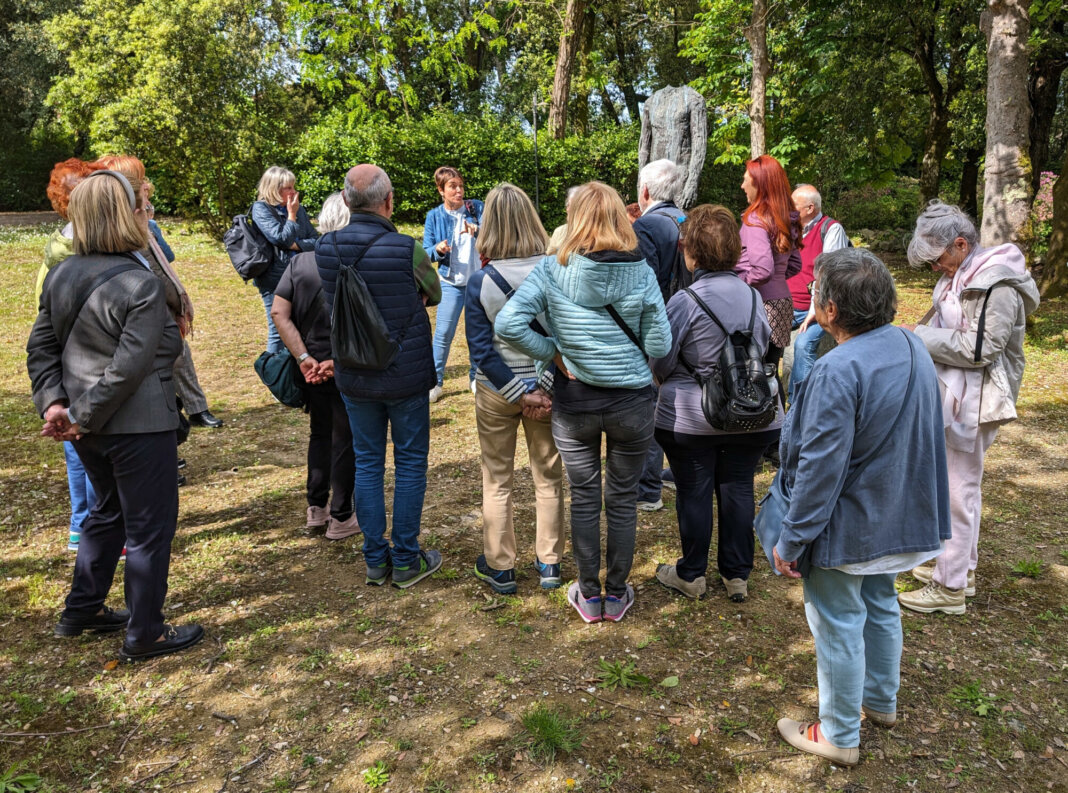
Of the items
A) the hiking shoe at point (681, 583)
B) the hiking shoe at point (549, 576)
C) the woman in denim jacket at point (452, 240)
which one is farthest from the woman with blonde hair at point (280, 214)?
the hiking shoe at point (681, 583)

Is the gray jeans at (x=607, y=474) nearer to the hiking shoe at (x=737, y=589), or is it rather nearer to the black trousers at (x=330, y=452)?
the hiking shoe at (x=737, y=589)

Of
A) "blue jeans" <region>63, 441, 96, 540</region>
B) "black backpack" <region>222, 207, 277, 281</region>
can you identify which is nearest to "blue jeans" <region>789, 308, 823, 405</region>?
"black backpack" <region>222, 207, 277, 281</region>

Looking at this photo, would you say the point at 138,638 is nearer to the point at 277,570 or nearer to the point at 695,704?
the point at 277,570

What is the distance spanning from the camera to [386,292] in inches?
145

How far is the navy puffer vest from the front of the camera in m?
3.62

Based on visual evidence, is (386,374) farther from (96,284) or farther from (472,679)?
(472,679)

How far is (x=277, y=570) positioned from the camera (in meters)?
4.37

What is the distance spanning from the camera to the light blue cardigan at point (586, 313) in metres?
3.29

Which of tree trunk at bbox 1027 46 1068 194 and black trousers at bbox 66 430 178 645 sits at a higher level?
tree trunk at bbox 1027 46 1068 194

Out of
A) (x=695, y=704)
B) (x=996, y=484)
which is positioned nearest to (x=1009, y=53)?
(x=996, y=484)

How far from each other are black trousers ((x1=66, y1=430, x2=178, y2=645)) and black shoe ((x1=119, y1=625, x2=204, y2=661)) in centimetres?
4

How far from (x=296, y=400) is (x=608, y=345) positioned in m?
2.03

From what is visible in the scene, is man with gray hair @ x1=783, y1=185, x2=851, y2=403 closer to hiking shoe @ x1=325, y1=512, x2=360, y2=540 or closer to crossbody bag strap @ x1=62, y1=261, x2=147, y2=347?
hiking shoe @ x1=325, y1=512, x2=360, y2=540

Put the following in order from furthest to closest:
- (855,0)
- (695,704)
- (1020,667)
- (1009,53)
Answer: (855,0)
(1009,53)
(1020,667)
(695,704)
